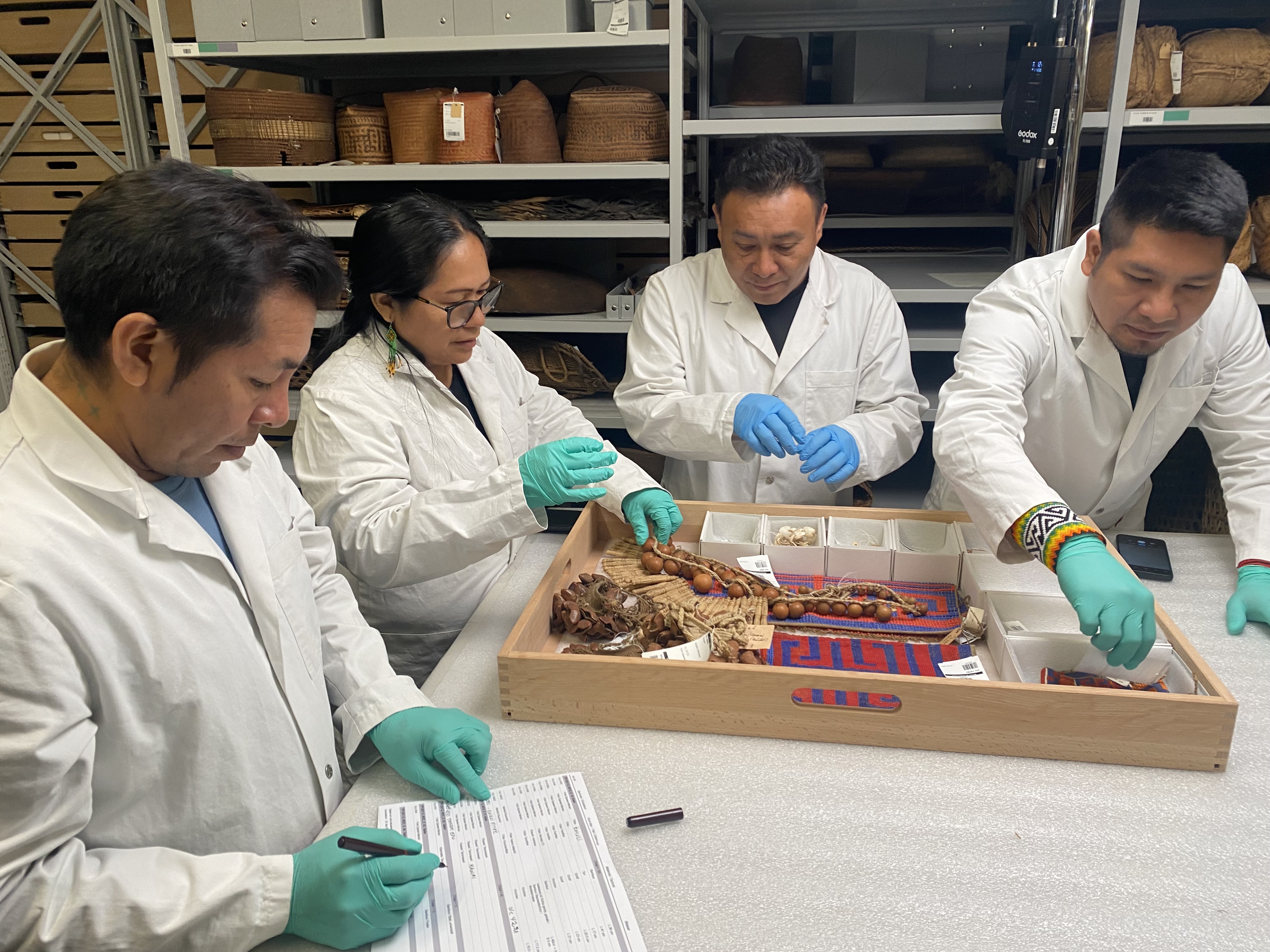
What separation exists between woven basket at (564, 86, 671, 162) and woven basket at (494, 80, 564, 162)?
83 mm

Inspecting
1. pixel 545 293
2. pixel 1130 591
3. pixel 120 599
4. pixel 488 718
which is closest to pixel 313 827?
pixel 488 718

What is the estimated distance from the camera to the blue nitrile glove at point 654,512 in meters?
1.61

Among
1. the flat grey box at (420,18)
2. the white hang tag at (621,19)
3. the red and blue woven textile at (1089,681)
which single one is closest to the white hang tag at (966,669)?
the red and blue woven textile at (1089,681)

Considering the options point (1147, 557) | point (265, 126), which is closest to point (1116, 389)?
point (1147, 557)

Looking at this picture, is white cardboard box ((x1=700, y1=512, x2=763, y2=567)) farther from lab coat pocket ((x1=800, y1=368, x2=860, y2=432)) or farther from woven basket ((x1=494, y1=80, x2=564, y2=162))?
woven basket ((x1=494, y1=80, x2=564, y2=162))

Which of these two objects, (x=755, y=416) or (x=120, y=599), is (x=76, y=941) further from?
(x=755, y=416)

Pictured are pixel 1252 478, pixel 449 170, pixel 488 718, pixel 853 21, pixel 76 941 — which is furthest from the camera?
pixel 853 21

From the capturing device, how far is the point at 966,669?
121 cm

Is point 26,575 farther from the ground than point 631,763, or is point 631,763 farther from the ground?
point 26,575

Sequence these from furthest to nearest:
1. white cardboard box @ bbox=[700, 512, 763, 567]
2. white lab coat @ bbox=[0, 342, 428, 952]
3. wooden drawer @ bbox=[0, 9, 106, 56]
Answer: wooden drawer @ bbox=[0, 9, 106, 56] → white cardboard box @ bbox=[700, 512, 763, 567] → white lab coat @ bbox=[0, 342, 428, 952]

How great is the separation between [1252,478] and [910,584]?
0.76m

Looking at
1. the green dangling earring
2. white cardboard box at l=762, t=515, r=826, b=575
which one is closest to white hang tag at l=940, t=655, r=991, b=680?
white cardboard box at l=762, t=515, r=826, b=575

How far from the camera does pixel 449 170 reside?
265 centimetres

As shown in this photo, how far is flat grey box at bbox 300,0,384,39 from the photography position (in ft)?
8.25
